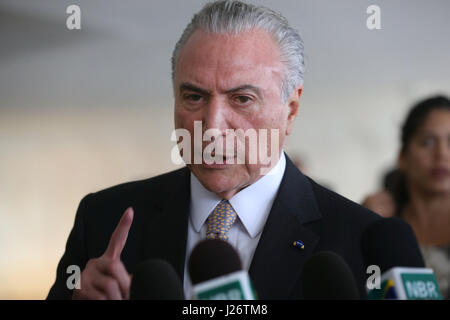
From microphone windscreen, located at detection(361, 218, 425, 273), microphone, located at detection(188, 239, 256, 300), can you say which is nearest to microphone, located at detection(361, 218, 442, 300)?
microphone windscreen, located at detection(361, 218, 425, 273)

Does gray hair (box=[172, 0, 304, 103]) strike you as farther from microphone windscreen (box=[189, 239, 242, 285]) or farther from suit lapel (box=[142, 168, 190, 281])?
microphone windscreen (box=[189, 239, 242, 285])

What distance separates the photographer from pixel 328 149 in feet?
23.7

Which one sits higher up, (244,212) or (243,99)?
(243,99)

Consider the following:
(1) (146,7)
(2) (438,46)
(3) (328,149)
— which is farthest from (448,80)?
(1) (146,7)

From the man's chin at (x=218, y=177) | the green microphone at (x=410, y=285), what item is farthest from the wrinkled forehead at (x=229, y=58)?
the green microphone at (x=410, y=285)

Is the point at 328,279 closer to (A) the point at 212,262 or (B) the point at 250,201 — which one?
(A) the point at 212,262

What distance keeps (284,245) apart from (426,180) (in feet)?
4.26

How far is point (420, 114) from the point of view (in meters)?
2.47

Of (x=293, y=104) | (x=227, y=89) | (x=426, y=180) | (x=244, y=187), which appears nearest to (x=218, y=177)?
(x=244, y=187)

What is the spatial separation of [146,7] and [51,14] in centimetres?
114

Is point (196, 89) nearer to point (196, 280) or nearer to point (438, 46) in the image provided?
point (196, 280)

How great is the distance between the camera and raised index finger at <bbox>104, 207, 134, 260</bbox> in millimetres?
1047
